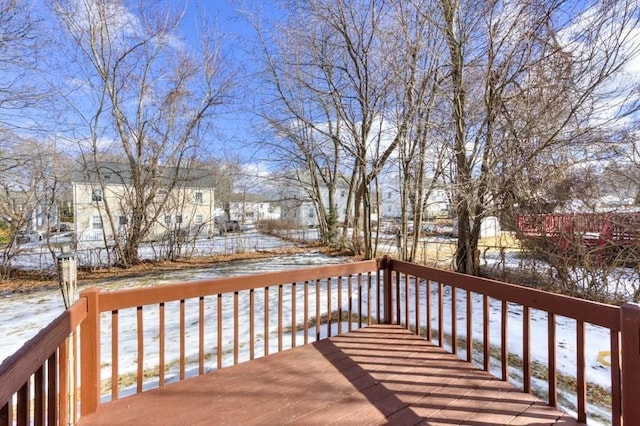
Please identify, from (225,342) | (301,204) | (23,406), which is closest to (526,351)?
(23,406)

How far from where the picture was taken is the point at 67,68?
759 centimetres

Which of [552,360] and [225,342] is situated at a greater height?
[552,360]

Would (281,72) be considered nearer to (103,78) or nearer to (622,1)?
(103,78)

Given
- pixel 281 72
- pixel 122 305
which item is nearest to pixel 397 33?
pixel 281 72

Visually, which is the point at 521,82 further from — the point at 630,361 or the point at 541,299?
the point at 630,361

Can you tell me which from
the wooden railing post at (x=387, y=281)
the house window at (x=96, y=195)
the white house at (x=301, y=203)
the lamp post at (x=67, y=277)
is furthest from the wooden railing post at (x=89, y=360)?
the white house at (x=301, y=203)

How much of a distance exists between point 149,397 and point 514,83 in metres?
6.10

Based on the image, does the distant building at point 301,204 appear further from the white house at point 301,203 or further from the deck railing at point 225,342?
the deck railing at point 225,342

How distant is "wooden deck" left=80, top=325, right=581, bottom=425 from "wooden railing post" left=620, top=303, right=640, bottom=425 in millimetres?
370

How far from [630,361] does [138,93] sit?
10.3 metres

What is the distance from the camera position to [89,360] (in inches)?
68.6

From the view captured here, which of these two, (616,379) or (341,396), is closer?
(616,379)

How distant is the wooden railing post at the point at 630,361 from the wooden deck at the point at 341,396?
1.22 ft

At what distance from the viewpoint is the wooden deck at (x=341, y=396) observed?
65.6 inches
